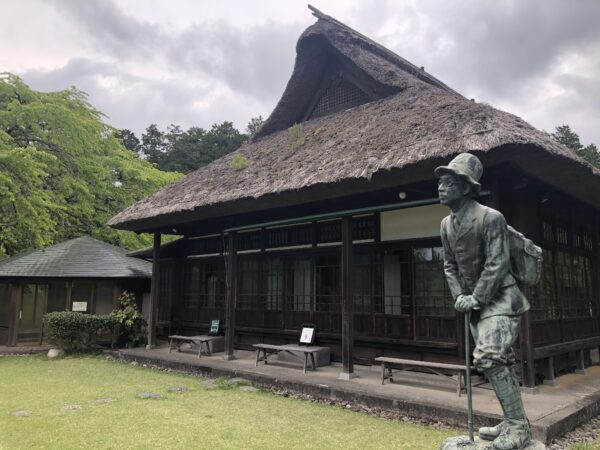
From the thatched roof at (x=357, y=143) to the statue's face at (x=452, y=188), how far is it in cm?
235

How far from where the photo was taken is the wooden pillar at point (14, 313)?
12.4m

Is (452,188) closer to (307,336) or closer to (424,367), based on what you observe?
(424,367)

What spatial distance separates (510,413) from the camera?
10.0ft

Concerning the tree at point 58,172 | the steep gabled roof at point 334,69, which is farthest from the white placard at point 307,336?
the tree at point 58,172

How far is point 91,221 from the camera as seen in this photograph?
59.1 ft

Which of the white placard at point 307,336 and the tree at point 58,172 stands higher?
the tree at point 58,172

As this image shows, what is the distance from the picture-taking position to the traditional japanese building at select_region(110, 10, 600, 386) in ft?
21.1

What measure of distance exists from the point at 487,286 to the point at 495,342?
1.23ft

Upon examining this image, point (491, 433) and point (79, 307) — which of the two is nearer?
point (491, 433)

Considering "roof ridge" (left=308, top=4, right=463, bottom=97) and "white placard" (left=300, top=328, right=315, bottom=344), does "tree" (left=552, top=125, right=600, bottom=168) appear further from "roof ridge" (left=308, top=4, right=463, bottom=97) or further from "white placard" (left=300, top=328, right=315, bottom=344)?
"white placard" (left=300, top=328, right=315, bottom=344)

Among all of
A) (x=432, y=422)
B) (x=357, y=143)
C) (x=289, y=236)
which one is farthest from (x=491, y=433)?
(x=289, y=236)

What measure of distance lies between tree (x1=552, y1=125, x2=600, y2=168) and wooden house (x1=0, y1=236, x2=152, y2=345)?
77.2 ft

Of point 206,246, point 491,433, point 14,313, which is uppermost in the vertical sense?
point 206,246

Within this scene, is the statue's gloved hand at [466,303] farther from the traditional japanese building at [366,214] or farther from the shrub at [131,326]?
the shrub at [131,326]
